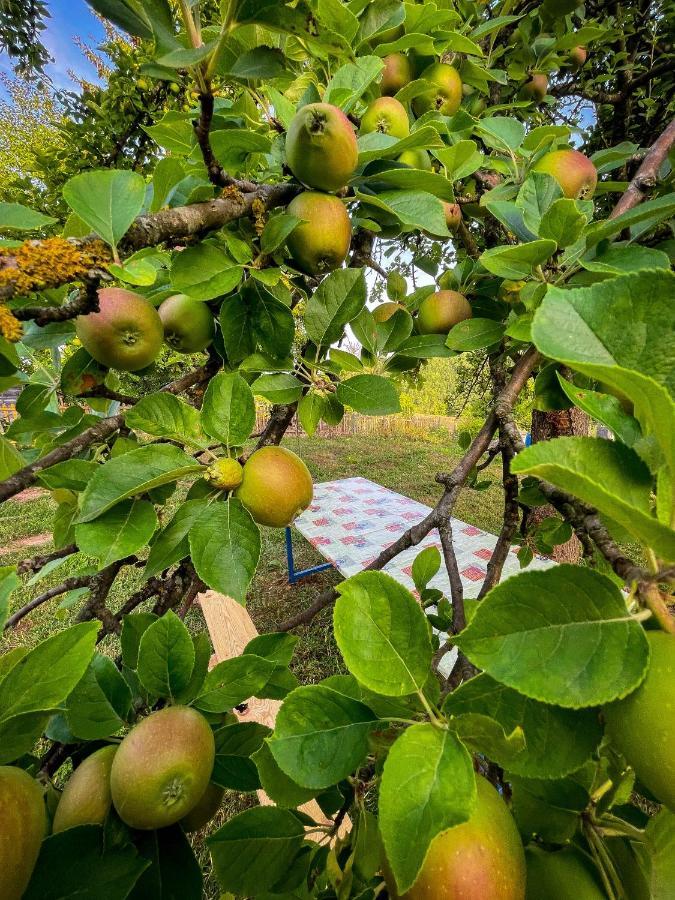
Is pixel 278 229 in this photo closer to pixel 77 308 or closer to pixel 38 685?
pixel 77 308

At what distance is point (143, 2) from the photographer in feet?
1.83

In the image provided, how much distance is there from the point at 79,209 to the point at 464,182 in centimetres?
126

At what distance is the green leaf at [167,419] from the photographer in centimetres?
67

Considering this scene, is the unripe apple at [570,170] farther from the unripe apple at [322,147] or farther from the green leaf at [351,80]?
the unripe apple at [322,147]

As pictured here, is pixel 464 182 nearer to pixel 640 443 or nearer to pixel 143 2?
pixel 143 2

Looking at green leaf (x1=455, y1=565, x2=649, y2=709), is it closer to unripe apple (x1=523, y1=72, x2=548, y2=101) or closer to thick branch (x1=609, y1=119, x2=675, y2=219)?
thick branch (x1=609, y1=119, x2=675, y2=219)

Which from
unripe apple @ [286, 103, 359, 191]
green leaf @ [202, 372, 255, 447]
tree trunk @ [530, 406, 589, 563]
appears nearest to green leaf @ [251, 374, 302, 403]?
green leaf @ [202, 372, 255, 447]

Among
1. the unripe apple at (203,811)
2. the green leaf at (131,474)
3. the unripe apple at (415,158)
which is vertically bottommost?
the unripe apple at (203,811)

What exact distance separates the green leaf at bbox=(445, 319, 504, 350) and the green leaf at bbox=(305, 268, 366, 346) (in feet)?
0.75

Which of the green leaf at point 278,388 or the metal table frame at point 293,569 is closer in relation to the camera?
the green leaf at point 278,388

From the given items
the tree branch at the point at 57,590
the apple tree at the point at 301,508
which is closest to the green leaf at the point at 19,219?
the apple tree at the point at 301,508

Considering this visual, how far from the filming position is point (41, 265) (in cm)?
40

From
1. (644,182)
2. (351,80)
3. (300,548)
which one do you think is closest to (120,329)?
(351,80)

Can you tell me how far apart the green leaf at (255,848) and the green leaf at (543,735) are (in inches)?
14.3
